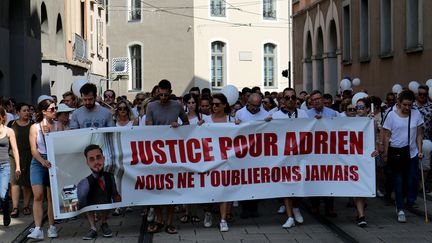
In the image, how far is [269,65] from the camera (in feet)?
169

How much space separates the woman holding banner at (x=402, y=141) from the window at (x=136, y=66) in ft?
131

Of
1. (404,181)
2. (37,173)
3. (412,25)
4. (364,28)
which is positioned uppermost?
(364,28)

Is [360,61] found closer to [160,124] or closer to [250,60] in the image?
[160,124]

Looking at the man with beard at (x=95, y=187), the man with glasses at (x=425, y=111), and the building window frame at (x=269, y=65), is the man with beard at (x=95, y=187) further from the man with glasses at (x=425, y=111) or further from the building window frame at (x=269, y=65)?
the building window frame at (x=269, y=65)

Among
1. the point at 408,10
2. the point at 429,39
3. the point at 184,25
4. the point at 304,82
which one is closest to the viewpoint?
the point at 429,39

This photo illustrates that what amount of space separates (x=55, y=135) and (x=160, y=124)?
142 cm

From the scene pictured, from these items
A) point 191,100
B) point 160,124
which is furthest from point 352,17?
point 160,124

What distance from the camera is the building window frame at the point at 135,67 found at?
2010 inches

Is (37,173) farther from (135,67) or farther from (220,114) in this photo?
(135,67)

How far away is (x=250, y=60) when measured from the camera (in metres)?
50.7

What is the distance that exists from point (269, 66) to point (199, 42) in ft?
15.7

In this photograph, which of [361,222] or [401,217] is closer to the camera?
[361,222]

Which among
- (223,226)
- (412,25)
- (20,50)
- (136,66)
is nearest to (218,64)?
(136,66)

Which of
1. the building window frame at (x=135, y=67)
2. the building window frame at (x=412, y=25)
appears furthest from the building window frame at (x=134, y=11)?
the building window frame at (x=412, y=25)
